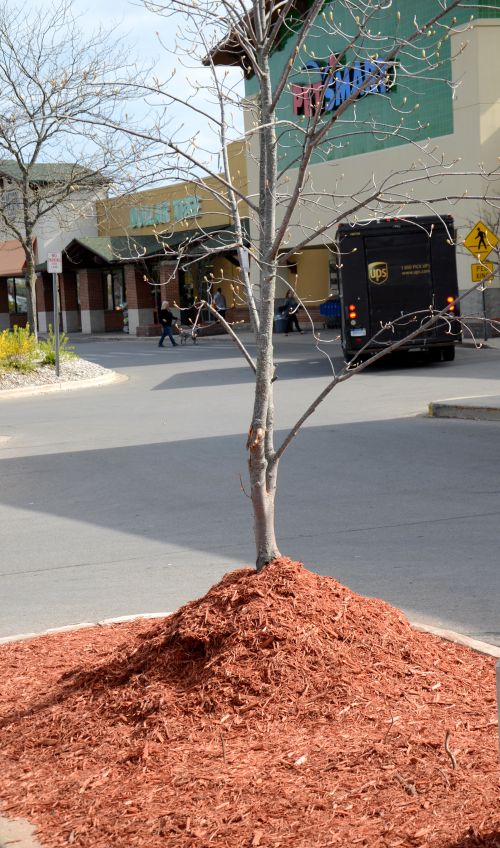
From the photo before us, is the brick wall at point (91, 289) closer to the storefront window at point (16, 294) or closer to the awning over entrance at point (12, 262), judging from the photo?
the awning over entrance at point (12, 262)

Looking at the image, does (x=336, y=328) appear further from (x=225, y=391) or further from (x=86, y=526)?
(x=86, y=526)

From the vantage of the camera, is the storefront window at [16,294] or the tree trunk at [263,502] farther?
the storefront window at [16,294]

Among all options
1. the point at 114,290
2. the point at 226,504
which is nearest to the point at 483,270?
the point at 226,504

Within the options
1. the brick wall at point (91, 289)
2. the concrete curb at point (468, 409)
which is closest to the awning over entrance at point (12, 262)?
the brick wall at point (91, 289)

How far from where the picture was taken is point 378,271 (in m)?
24.6

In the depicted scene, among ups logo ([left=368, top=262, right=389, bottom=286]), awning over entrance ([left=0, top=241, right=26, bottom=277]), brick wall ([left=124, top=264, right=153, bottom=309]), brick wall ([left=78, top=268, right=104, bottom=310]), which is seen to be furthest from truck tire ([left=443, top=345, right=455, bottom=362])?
awning over entrance ([left=0, top=241, right=26, bottom=277])

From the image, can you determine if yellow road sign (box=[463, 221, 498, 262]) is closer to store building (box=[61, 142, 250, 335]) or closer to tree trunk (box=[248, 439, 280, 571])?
store building (box=[61, 142, 250, 335])

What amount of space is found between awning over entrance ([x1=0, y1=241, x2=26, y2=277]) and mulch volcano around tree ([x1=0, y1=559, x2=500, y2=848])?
56.7 metres

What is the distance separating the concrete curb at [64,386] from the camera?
24.5 metres

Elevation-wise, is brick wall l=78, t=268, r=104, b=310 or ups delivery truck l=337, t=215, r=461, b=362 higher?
brick wall l=78, t=268, r=104, b=310

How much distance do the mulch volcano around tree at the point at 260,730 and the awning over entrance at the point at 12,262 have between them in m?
56.7

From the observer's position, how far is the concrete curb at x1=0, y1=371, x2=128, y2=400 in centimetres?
2453

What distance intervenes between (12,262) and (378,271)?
134 ft

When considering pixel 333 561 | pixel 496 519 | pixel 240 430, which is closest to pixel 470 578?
pixel 333 561
